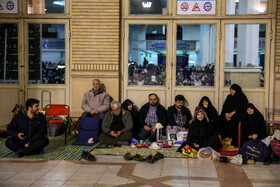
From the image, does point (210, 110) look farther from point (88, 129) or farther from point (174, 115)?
point (88, 129)

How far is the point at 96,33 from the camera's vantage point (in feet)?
29.1

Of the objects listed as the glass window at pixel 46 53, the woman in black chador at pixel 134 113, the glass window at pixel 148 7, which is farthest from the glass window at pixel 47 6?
the woman in black chador at pixel 134 113

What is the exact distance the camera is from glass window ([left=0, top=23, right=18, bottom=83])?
366 inches

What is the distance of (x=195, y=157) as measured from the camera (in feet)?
21.7

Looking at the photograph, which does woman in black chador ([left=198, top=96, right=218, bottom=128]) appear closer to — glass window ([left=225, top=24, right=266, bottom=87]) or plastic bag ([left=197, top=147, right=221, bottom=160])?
glass window ([left=225, top=24, right=266, bottom=87])

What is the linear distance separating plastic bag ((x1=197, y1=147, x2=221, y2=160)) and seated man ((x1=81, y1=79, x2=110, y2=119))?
8.89 ft

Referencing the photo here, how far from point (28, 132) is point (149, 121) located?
286cm

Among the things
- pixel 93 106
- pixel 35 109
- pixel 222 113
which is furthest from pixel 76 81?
pixel 222 113

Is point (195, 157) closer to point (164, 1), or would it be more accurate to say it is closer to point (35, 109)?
point (35, 109)

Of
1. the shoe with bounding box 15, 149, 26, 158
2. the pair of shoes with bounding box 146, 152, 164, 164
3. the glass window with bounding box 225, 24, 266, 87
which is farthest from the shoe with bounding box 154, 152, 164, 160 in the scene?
the glass window with bounding box 225, 24, 266, 87

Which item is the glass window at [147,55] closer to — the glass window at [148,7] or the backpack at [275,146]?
the glass window at [148,7]

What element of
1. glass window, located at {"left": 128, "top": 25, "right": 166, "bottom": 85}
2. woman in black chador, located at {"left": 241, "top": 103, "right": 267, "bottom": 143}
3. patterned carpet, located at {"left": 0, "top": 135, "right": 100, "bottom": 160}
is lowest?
patterned carpet, located at {"left": 0, "top": 135, "right": 100, "bottom": 160}

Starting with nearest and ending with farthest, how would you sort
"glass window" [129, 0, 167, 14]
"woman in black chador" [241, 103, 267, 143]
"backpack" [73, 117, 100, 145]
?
"woman in black chador" [241, 103, 267, 143] → "backpack" [73, 117, 100, 145] → "glass window" [129, 0, 167, 14]

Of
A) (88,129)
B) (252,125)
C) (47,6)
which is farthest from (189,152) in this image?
(47,6)
